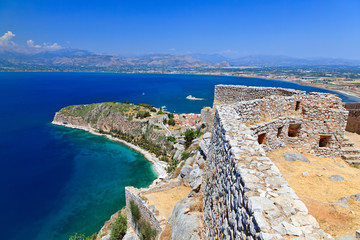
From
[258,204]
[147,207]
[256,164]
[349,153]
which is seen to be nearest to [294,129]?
[349,153]

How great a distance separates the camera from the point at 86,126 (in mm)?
73812

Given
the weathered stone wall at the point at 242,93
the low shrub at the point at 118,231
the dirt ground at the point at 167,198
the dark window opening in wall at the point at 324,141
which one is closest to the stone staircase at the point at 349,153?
the dark window opening in wall at the point at 324,141

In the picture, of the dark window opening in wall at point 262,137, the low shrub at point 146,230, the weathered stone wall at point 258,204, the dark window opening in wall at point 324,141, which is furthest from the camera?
the low shrub at point 146,230

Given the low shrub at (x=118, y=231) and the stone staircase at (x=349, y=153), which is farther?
the low shrub at (x=118, y=231)

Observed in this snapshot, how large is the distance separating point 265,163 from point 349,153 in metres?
8.07

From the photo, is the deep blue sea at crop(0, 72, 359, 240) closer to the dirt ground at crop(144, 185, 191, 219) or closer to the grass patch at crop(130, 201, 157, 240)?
the grass patch at crop(130, 201, 157, 240)

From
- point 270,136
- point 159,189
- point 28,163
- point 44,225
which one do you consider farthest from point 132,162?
point 270,136

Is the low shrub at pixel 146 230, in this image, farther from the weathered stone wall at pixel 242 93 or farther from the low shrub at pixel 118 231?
the weathered stone wall at pixel 242 93

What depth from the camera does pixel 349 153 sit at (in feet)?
30.5

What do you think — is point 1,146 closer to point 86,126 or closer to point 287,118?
point 86,126

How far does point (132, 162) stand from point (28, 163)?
27.3 metres

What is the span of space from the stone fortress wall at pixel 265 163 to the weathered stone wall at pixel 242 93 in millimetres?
225

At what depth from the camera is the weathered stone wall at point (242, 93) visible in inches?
480

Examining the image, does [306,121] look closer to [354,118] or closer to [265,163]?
[265,163]
